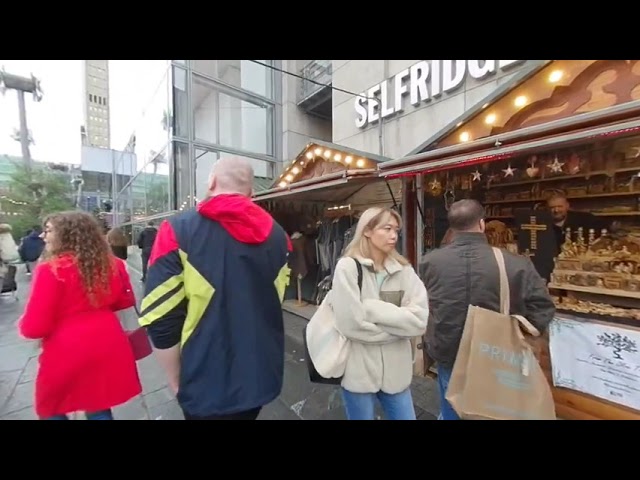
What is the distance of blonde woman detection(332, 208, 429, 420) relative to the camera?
5.48 ft

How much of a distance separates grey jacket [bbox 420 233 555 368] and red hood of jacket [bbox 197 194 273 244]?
119 cm

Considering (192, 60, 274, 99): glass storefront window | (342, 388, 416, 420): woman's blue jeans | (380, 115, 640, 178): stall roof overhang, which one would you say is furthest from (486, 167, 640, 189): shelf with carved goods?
(192, 60, 274, 99): glass storefront window

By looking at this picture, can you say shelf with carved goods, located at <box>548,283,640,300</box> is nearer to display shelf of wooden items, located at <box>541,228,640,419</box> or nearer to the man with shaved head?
display shelf of wooden items, located at <box>541,228,640,419</box>

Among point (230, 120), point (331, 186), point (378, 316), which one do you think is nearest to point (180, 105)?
point (230, 120)

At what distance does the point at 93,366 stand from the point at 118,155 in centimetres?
2551

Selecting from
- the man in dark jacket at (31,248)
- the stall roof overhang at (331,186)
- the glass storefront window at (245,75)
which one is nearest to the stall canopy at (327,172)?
the stall roof overhang at (331,186)

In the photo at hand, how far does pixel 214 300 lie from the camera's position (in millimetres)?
1404

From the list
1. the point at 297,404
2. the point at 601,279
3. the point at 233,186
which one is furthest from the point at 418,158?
the point at 297,404

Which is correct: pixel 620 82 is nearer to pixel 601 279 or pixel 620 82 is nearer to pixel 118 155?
pixel 601 279

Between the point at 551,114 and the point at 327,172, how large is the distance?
9.71 ft

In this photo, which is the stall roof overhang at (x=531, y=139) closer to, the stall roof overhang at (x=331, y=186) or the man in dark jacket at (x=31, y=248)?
the stall roof overhang at (x=331, y=186)

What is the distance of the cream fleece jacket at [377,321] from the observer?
1665mm

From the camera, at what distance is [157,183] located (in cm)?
1227

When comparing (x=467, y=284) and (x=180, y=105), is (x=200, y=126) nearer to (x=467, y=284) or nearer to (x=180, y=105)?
(x=180, y=105)
